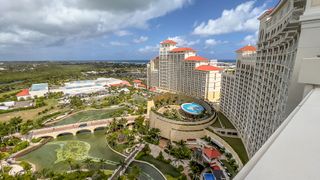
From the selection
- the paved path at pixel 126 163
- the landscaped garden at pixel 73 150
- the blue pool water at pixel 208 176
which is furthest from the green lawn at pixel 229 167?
the landscaped garden at pixel 73 150

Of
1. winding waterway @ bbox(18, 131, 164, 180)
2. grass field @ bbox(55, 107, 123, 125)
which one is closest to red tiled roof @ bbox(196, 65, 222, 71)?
grass field @ bbox(55, 107, 123, 125)

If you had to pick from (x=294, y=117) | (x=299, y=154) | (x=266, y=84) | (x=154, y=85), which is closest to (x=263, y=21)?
(x=266, y=84)

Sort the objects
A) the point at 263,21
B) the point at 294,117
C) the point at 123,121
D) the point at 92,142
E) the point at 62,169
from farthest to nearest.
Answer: the point at 123,121 < the point at 92,142 < the point at 62,169 < the point at 263,21 < the point at 294,117

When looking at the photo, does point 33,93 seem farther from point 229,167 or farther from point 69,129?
point 229,167

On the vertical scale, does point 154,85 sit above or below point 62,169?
above

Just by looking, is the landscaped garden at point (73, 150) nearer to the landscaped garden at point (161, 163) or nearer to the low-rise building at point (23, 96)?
the landscaped garden at point (161, 163)

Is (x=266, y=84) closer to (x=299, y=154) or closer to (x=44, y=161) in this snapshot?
(x=299, y=154)

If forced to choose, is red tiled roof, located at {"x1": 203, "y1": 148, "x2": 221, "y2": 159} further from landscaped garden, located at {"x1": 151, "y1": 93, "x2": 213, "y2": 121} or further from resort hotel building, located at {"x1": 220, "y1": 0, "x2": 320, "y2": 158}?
landscaped garden, located at {"x1": 151, "y1": 93, "x2": 213, "y2": 121}
